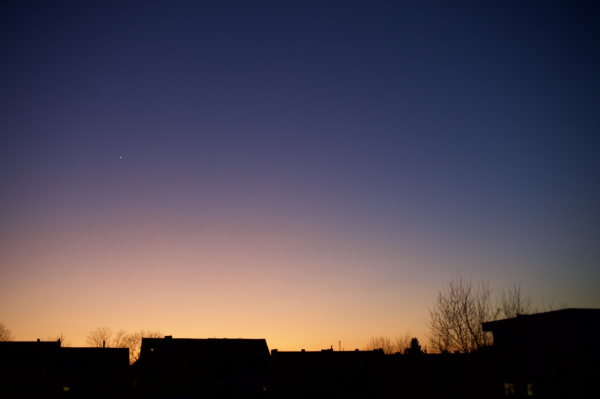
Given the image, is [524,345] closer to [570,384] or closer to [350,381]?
[570,384]

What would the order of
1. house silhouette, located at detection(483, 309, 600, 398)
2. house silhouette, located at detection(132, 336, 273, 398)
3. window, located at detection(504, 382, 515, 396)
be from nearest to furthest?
house silhouette, located at detection(483, 309, 600, 398), window, located at detection(504, 382, 515, 396), house silhouette, located at detection(132, 336, 273, 398)

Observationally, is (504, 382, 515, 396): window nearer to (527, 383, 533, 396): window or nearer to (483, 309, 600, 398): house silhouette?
(483, 309, 600, 398): house silhouette

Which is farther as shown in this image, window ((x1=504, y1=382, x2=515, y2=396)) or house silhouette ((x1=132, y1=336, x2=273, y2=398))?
house silhouette ((x1=132, y1=336, x2=273, y2=398))

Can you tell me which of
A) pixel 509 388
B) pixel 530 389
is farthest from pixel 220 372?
pixel 530 389

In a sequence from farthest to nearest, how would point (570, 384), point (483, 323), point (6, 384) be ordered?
point (6, 384) → point (483, 323) → point (570, 384)

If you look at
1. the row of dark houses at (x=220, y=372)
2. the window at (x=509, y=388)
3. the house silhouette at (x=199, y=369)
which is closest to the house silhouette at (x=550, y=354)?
the window at (x=509, y=388)

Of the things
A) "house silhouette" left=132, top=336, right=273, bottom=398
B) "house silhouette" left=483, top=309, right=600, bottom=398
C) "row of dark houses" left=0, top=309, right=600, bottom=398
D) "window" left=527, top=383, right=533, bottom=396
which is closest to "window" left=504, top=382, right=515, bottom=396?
"house silhouette" left=483, top=309, right=600, bottom=398

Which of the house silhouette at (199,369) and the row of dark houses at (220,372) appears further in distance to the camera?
the house silhouette at (199,369)

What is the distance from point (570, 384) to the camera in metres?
24.0

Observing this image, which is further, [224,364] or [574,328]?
[224,364]

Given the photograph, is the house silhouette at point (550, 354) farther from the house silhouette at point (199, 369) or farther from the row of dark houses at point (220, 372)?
the house silhouette at point (199, 369)

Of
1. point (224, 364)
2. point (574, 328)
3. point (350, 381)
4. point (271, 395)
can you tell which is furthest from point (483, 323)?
point (224, 364)

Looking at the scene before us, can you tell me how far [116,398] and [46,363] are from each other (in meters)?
9.80

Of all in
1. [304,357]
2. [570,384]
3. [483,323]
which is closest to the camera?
[570,384]
